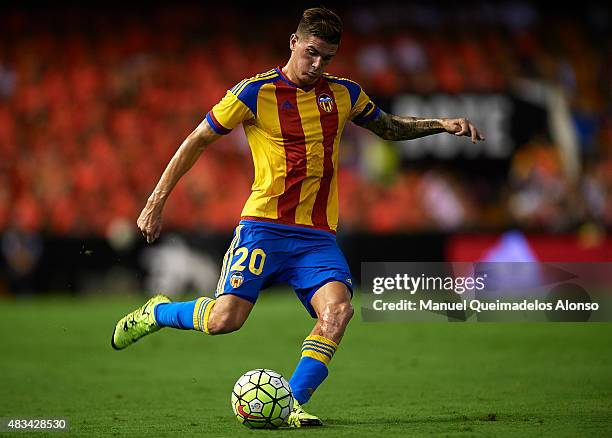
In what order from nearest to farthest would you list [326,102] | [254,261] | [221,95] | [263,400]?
[263,400], [254,261], [326,102], [221,95]

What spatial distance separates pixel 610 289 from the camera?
1209cm

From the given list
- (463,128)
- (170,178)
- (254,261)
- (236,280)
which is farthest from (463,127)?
(170,178)

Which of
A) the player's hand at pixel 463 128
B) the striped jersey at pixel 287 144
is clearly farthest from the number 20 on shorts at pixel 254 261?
the player's hand at pixel 463 128

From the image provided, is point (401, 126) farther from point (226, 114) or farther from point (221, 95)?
point (221, 95)

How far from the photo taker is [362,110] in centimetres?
646

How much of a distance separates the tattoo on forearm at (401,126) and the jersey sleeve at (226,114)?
94cm

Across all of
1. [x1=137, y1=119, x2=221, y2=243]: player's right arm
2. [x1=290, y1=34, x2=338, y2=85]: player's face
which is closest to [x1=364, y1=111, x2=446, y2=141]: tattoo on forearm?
[x1=290, y1=34, x2=338, y2=85]: player's face

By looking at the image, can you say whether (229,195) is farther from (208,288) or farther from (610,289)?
(610,289)

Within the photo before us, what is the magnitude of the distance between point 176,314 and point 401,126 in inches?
72.1

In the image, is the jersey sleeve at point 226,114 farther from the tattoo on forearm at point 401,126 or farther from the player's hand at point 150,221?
the tattoo on forearm at point 401,126

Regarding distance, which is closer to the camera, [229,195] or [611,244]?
[611,244]

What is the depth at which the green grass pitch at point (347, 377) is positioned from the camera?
5.91 m

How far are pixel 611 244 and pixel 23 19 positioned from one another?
13.0m

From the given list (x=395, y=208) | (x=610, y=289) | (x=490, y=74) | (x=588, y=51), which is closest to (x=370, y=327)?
(x=610, y=289)
